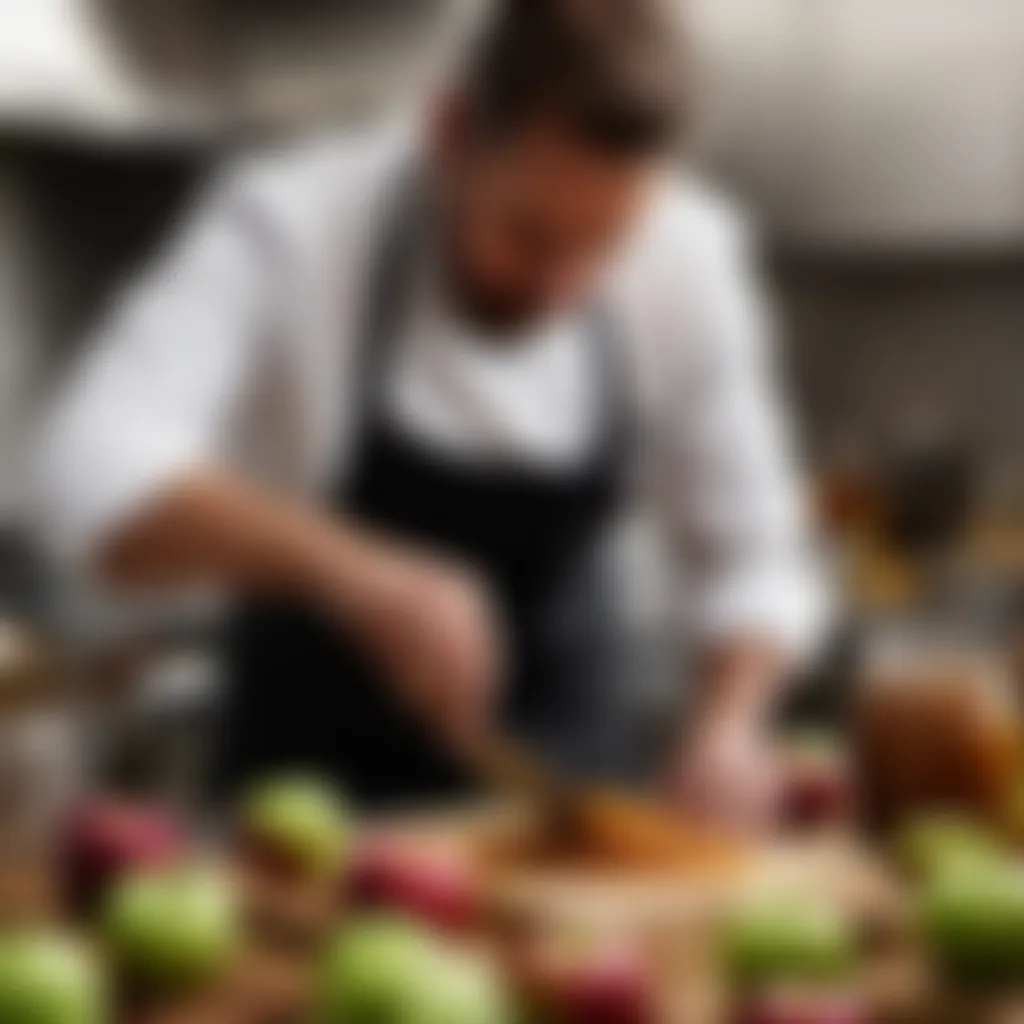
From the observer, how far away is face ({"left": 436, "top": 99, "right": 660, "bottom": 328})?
79 centimetres

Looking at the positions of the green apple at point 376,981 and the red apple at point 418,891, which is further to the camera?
the red apple at point 418,891

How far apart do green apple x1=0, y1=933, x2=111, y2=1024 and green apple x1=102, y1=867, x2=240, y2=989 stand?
41mm

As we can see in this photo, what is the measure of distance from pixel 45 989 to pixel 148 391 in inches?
10.2

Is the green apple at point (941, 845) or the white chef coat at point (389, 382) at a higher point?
the white chef coat at point (389, 382)

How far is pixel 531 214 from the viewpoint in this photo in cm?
79

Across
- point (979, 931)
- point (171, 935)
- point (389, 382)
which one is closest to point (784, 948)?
point (979, 931)

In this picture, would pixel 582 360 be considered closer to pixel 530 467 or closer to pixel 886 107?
pixel 530 467

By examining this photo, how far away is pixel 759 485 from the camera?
0.83 meters

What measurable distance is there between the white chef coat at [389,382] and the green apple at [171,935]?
6.3 inches

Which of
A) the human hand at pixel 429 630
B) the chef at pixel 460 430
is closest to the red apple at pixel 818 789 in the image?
the chef at pixel 460 430

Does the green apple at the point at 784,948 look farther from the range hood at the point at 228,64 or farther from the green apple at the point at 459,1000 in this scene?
the range hood at the point at 228,64

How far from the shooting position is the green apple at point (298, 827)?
0.74 metres

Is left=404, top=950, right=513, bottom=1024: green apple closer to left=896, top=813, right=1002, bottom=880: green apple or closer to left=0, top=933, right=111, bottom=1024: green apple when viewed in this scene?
left=0, top=933, right=111, bottom=1024: green apple

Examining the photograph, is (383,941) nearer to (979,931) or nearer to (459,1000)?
(459,1000)
